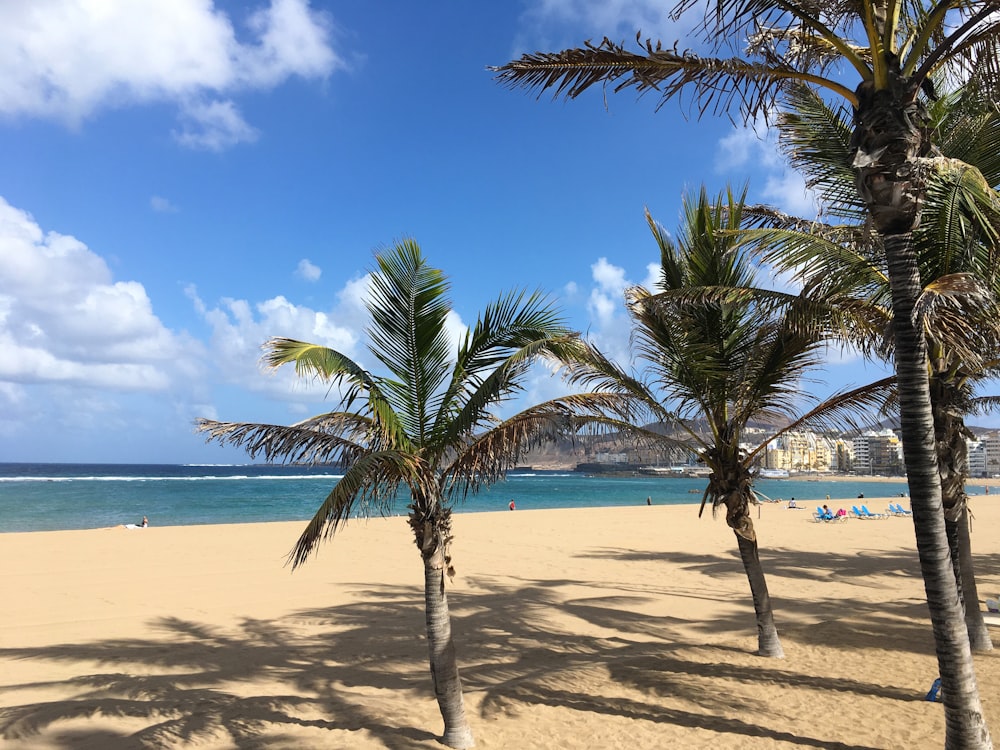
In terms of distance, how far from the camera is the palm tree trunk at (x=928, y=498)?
423cm

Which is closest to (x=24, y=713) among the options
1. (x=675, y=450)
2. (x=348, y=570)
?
(x=675, y=450)

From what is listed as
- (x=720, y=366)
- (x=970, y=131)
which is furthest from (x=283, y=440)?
(x=970, y=131)

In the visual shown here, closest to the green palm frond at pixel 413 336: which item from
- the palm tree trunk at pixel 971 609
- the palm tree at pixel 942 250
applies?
the palm tree at pixel 942 250

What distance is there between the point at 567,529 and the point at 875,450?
109468mm

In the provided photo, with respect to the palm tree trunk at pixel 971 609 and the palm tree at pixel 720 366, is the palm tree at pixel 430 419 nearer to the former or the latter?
the palm tree at pixel 720 366

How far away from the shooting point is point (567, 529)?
76.6 feet

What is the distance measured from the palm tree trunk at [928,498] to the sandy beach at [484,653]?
0.93m

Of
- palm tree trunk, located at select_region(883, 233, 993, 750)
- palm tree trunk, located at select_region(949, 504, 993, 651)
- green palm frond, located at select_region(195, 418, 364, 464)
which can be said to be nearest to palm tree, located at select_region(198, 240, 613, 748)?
green palm frond, located at select_region(195, 418, 364, 464)

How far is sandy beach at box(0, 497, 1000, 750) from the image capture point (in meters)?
5.62

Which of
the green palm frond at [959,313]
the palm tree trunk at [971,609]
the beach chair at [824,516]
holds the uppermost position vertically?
the green palm frond at [959,313]

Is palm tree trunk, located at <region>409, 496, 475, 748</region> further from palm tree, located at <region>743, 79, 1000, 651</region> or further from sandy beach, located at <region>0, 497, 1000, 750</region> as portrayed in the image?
palm tree, located at <region>743, 79, 1000, 651</region>

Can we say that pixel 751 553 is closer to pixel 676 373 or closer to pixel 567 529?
pixel 676 373

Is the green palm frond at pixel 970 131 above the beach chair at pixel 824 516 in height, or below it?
above

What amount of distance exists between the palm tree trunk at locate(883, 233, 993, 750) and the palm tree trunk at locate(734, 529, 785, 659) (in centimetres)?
277
